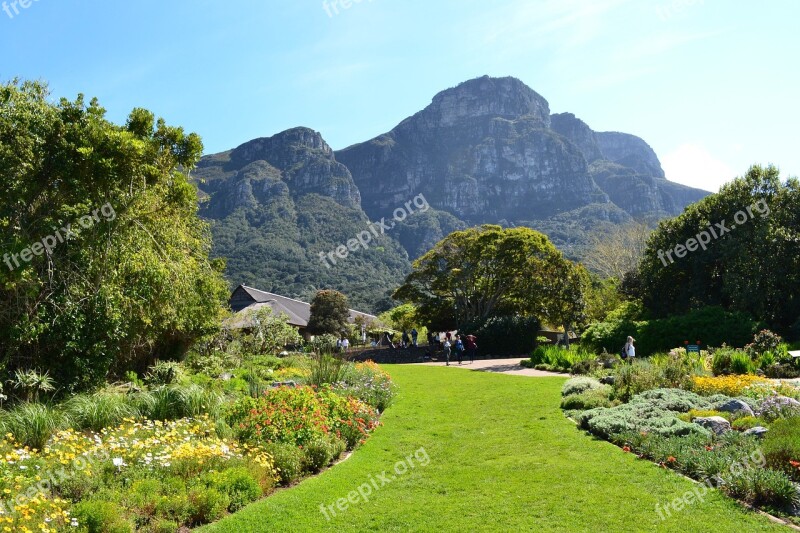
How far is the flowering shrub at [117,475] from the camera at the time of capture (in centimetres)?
553

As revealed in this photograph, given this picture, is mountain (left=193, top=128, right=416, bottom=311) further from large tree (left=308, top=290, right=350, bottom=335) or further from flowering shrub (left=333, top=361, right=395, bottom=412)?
flowering shrub (left=333, top=361, right=395, bottom=412)

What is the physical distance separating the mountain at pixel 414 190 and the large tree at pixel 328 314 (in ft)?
51.0

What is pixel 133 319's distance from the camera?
12555 millimetres

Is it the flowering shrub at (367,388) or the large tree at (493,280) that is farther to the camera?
the large tree at (493,280)

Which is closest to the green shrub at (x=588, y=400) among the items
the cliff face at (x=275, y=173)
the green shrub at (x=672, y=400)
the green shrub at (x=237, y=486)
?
the green shrub at (x=672, y=400)

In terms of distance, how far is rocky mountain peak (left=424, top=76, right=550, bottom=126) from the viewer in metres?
185

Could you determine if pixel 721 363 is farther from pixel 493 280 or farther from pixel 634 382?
pixel 493 280

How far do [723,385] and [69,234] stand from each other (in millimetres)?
13721

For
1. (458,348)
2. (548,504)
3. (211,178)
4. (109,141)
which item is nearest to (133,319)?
(109,141)

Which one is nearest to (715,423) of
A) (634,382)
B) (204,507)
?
(634,382)

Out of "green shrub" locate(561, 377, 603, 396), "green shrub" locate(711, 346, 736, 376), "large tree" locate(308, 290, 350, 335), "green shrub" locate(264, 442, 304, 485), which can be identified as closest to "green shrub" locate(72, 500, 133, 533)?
"green shrub" locate(264, 442, 304, 485)

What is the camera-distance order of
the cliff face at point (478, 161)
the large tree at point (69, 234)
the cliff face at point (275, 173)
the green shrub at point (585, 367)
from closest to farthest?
the large tree at point (69, 234) → the green shrub at point (585, 367) → the cliff face at point (275, 173) → the cliff face at point (478, 161)

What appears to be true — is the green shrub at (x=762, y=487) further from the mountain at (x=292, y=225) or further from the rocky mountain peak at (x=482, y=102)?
the rocky mountain peak at (x=482, y=102)

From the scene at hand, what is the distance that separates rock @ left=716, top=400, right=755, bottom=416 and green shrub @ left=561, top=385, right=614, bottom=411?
2328mm
